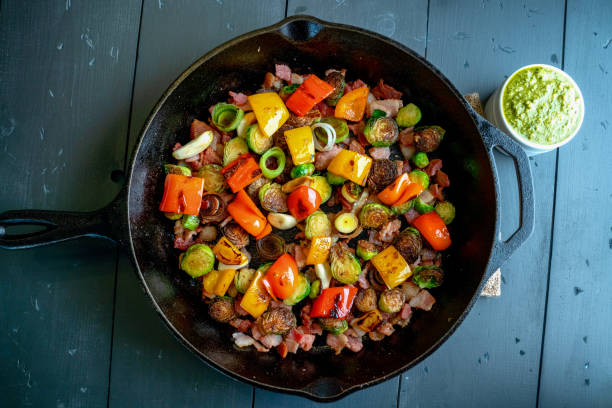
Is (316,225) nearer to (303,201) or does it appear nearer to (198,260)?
(303,201)

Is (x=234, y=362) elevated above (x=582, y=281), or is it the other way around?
(x=582, y=281)

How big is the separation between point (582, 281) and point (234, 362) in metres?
2.20

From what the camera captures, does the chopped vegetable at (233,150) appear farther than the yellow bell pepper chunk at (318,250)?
Yes

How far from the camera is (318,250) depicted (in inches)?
101

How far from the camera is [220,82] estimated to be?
2637mm

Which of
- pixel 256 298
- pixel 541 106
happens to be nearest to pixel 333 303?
pixel 256 298

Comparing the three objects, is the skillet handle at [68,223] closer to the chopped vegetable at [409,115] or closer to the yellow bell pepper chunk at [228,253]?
the yellow bell pepper chunk at [228,253]

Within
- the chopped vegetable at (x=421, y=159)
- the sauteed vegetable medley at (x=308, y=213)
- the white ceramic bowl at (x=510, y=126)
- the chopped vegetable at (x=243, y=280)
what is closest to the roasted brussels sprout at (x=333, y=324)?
the sauteed vegetable medley at (x=308, y=213)

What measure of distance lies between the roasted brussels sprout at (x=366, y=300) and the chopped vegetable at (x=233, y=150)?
3.53 feet

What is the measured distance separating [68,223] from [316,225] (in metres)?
1.27

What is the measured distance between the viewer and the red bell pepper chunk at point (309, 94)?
2584 mm

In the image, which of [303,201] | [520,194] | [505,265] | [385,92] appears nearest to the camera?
[520,194]

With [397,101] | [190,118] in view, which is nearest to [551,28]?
[397,101]

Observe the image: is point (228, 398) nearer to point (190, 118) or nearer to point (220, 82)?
point (190, 118)
